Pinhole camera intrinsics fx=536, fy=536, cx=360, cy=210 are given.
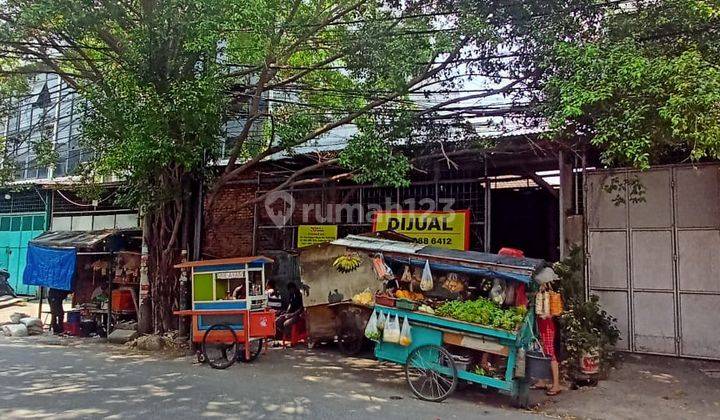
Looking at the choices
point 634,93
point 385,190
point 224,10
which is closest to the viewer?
point 634,93

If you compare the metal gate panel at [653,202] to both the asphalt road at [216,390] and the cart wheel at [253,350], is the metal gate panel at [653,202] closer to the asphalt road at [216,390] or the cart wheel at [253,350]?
the asphalt road at [216,390]

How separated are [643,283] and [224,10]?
8034 mm

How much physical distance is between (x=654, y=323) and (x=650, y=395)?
80.0 inches

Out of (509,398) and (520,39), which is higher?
(520,39)

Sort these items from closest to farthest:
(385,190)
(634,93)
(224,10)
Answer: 1. (634,93)
2. (224,10)
3. (385,190)

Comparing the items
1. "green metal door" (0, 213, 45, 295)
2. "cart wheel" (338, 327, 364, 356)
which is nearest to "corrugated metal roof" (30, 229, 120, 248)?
"green metal door" (0, 213, 45, 295)

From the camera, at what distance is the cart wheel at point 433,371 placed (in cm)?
674

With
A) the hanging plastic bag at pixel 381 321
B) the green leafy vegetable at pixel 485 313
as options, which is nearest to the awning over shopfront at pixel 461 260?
the green leafy vegetable at pixel 485 313

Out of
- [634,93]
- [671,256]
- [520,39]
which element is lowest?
[671,256]

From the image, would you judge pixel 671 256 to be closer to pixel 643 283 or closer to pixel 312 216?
pixel 643 283

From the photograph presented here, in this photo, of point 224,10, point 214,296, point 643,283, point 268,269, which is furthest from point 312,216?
point 643,283

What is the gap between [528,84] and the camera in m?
8.83

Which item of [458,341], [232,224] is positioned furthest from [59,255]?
[458,341]

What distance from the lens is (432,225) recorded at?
10.7m
